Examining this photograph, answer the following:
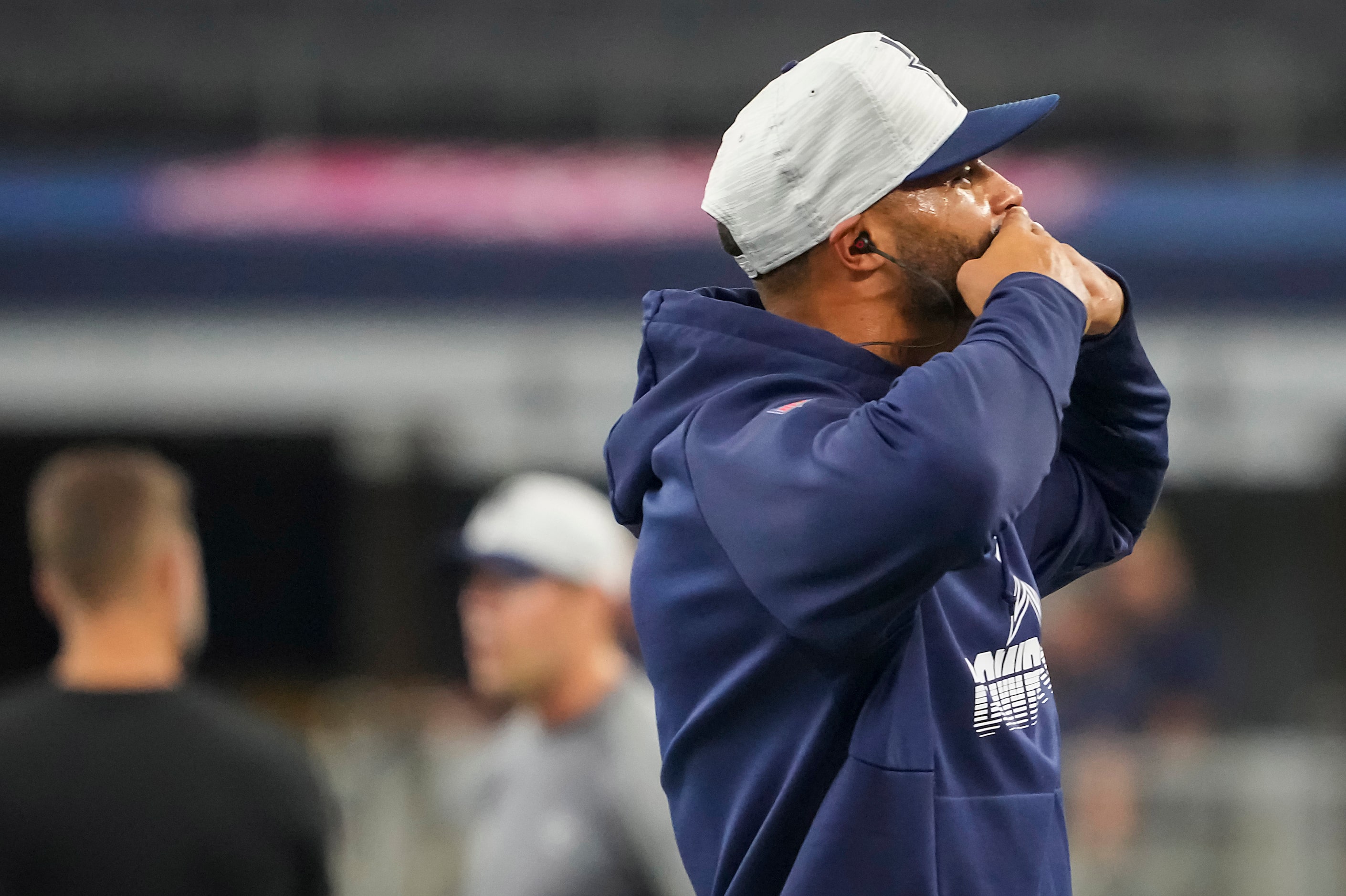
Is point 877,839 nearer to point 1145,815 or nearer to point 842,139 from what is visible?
point 842,139

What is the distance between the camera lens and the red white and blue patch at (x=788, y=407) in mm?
1370

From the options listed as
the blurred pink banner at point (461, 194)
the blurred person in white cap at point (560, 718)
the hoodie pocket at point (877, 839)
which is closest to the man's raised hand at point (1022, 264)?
Result: the hoodie pocket at point (877, 839)

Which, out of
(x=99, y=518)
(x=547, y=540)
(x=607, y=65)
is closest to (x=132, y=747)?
(x=99, y=518)

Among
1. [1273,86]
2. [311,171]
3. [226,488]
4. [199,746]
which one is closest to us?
[199,746]

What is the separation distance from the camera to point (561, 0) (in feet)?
34.9

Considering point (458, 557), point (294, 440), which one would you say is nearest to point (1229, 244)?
point (458, 557)

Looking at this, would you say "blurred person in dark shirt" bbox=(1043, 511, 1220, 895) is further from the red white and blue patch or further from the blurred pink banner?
the red white and blue patch

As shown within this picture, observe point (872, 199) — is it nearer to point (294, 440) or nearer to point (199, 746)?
point (199, 746)

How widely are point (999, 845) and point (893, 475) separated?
0.41m

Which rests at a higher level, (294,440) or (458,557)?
(458,557)

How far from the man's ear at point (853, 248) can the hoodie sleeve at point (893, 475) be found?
0.17m

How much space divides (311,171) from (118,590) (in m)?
5.76

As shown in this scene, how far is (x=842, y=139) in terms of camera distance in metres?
1.46

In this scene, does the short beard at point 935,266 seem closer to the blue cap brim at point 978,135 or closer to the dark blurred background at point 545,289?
the blue cap brim at point 978,135
